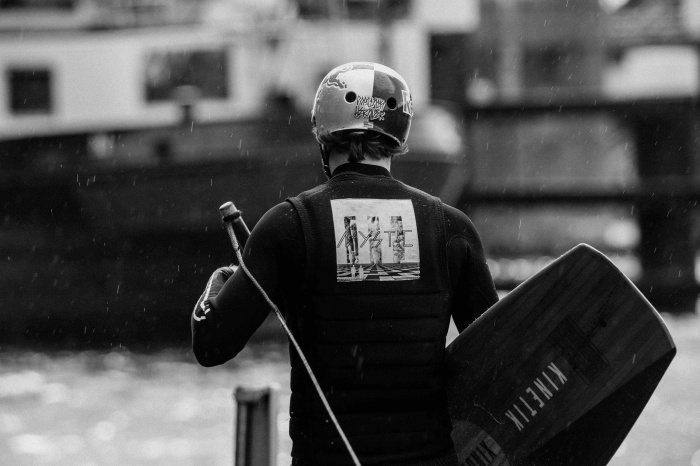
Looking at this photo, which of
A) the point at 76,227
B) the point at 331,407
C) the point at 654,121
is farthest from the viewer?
the point at 654,121

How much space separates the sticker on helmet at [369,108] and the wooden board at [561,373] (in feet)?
1.48

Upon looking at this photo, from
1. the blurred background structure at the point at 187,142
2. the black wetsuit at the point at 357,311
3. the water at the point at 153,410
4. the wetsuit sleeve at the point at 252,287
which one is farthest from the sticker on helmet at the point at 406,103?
the blurred background structure at the point at 187,142

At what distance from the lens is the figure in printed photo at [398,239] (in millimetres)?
2061

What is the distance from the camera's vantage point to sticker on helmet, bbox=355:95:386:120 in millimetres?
2199

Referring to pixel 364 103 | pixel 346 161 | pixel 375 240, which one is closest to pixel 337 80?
pixel 364 103

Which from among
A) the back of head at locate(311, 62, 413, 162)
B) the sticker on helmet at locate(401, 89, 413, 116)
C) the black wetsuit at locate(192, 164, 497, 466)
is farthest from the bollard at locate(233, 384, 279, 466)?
the sticker on helmet at locate(401, 89, 413, 116)

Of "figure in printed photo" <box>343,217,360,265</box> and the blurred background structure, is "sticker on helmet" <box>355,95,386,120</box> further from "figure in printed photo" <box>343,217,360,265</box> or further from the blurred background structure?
the blurred background structure

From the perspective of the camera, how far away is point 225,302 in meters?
2.03

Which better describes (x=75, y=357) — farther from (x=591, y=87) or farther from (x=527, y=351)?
(x=591, y=87)

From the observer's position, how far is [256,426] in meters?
2.33

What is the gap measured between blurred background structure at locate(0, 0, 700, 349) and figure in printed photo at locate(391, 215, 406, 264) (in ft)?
26.5

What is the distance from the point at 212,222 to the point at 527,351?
8902 millimetres

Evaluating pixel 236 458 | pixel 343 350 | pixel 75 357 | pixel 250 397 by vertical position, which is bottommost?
pixel 75 357

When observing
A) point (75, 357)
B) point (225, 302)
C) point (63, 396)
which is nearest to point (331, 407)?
point (225, 302)
